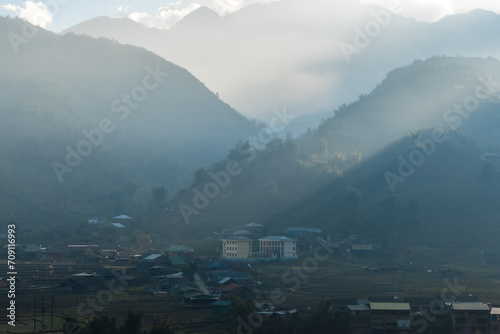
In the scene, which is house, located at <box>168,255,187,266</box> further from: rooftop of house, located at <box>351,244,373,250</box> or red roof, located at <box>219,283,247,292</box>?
rooftop of house, located at <box>351,244,373,250</box>

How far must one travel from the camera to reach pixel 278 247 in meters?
68.9

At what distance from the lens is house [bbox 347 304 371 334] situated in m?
34.0

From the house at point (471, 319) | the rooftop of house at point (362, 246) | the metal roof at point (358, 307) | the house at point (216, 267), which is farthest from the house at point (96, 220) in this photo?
the house at point (471, 319)

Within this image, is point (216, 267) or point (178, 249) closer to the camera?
point (216, 267)

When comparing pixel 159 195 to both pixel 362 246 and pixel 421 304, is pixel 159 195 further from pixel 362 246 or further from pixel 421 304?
pixel 421 304

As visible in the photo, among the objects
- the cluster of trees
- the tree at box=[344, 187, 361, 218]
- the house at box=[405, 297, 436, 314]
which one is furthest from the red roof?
the tree at box=[344, 187, 361, 218]

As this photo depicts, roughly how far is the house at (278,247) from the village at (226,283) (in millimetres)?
94

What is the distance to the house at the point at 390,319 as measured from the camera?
33594 millimetres

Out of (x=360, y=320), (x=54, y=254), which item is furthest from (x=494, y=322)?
(x=54, y=254)

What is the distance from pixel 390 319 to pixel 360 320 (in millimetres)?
1377

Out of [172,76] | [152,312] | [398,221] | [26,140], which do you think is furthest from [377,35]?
[152,312]

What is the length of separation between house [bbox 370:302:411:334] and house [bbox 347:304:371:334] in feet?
0.72

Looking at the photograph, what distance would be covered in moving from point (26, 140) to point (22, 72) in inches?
1629

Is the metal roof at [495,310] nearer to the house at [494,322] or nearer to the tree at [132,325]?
the house at [494,322]
